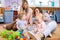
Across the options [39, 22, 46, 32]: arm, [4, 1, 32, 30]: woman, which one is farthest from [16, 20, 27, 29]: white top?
[39, 22, 46, 32]: arm

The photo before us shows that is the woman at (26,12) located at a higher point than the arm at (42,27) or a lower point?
higher

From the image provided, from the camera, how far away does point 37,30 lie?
1919mm

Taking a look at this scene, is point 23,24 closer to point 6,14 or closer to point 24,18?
point 24,18

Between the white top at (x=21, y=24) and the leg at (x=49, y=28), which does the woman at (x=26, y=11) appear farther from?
the leg at (x=49, y=28)

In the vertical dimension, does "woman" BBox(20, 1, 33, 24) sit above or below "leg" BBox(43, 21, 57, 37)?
above

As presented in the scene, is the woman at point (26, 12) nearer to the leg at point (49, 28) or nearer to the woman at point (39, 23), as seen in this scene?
the woman at point (39, 23)

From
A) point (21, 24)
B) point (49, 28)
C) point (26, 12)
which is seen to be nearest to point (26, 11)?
point (26, 12)

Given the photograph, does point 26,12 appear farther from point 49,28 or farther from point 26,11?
point 49,28

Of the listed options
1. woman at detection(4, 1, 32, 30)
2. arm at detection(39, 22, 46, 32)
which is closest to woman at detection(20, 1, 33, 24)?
woman at detection(4, 1, 32, 30)

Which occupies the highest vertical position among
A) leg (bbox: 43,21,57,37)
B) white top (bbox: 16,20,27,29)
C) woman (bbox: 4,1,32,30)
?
woman (bbox: 4,1,32,30)

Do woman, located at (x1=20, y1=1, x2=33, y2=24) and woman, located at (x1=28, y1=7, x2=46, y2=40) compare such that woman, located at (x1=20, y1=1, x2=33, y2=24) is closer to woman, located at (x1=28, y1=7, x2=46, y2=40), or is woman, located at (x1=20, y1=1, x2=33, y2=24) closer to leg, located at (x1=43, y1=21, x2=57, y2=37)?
woman, located at (x1=28, y1=7, x2=46, y2=40)

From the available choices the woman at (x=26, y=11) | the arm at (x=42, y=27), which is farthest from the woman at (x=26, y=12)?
the arm at (x=42, y=27)

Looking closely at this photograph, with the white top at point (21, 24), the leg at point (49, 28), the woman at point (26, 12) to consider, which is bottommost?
the leg at point (49, 28)

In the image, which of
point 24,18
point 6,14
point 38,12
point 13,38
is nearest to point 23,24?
point 24,18
